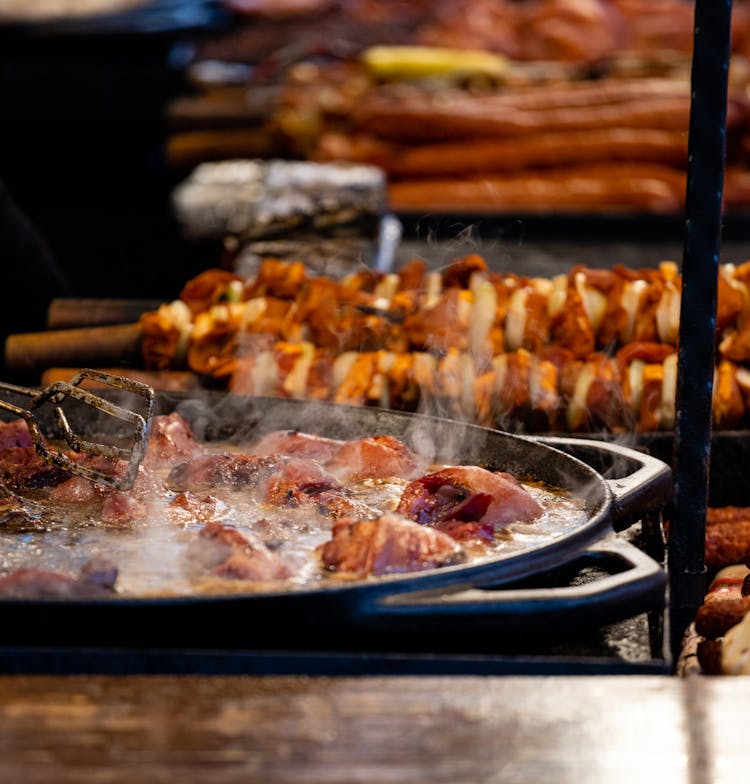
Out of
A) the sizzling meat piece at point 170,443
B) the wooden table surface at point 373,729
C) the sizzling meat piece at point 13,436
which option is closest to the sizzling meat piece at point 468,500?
the wooden table surface at point 373,729

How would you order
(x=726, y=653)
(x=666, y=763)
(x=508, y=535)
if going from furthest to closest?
(x=508, y=535), (x=726, y=653), (x=666, y=763)

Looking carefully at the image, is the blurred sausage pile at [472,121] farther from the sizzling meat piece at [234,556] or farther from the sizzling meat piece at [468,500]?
the sizzling meat piece at [234,556]

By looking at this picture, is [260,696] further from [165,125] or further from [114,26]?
[114,26]

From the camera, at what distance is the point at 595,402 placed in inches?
134

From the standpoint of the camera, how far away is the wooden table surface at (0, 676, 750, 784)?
148 centimetres

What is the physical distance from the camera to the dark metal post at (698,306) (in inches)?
84.7

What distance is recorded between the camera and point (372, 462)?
8.62ft

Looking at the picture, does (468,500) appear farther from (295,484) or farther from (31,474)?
(31,474)

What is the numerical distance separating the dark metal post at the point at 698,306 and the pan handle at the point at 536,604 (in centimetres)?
46

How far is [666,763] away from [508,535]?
75 centimetres

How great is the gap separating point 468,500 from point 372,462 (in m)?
0.45

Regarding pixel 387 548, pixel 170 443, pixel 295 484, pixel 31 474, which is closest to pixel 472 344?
pixel 170 443

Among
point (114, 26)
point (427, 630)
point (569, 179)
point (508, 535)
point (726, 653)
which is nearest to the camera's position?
point (427, 630)

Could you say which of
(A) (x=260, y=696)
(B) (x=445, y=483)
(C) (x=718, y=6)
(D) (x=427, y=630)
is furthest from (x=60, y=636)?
(C) (x=718, y=6)
